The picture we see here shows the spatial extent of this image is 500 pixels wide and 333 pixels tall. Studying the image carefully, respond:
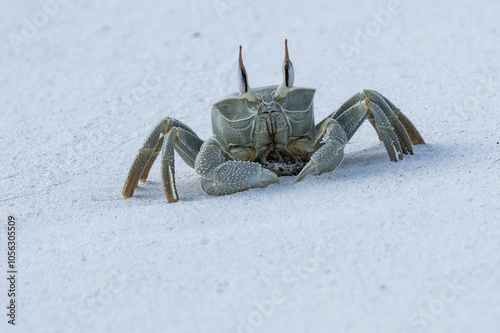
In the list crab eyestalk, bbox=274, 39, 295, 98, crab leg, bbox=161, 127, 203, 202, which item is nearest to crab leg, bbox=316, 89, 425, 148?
crab eyestalk, bbox=274, 39, 295, 98

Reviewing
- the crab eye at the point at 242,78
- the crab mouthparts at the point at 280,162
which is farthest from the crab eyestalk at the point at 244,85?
the crab mouthparts at the point at 280,162

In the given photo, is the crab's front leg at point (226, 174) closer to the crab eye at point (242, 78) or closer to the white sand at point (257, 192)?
the white sand at point (257, 192)

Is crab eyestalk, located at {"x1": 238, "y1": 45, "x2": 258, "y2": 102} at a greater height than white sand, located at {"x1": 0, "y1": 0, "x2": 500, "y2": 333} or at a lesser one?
greater

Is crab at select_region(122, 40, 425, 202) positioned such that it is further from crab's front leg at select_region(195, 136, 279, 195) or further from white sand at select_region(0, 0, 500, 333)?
white sand at select_region(0, 0, 500, 333)

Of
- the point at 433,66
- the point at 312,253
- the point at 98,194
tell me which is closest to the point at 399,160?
the point at 312,253

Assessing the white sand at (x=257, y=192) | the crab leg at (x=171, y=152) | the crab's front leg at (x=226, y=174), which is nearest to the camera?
the white sand at (x=257, y=192)
